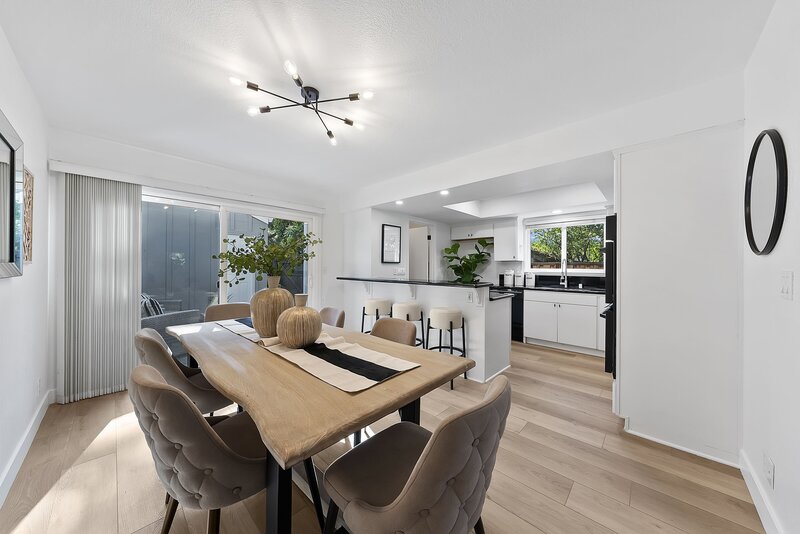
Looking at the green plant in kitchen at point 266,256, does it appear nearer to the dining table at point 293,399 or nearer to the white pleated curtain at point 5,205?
the dining table at point 293,399

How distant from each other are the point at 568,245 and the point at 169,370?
5.24 m

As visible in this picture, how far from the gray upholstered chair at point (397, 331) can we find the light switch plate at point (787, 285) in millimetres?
1685

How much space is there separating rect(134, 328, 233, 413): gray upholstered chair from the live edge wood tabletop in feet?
0.40

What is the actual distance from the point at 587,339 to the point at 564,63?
362 cm

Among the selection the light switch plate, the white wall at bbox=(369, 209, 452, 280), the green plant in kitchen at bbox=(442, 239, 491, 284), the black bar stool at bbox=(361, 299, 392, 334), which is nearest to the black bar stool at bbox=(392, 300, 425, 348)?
the black bar stool at bbox=(361, 299, 392, 334)

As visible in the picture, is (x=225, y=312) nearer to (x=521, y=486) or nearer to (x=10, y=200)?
(x=10, y=200)

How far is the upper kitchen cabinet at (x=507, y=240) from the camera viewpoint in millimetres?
5215

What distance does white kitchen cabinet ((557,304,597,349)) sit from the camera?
4.12 meters

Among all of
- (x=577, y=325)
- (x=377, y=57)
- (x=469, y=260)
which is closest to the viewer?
(x=377, y=57)

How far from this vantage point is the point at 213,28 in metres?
1.52

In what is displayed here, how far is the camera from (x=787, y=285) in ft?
4.15

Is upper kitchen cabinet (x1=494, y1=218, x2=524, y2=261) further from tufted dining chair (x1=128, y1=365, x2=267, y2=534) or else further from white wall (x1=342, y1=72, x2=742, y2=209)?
tufted dining chair (x1=128, y1=365, x2=267, y2=534)

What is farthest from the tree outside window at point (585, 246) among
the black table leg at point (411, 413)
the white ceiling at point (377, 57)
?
the black table leg at point (411, 413)

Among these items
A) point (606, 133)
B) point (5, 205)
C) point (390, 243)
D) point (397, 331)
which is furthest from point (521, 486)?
point (390, 243)
